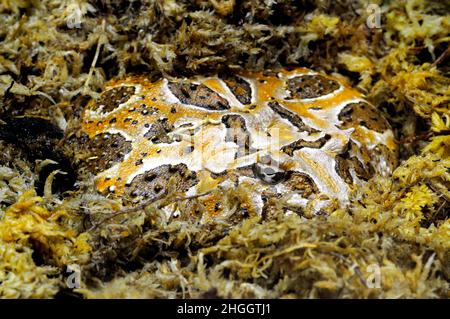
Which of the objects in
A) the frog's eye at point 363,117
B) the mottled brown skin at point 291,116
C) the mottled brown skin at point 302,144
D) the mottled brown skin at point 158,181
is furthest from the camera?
the frog's eye at point 363,117

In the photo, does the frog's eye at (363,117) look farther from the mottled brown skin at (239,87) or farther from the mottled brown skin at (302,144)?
the mottled brown skin at (239,87)

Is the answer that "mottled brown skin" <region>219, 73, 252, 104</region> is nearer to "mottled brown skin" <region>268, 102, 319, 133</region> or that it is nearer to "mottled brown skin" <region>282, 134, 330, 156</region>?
"mottled brown skin" <region>268, 102, 319, 133</region>

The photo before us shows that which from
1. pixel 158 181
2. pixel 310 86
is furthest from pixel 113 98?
pixel 310 86

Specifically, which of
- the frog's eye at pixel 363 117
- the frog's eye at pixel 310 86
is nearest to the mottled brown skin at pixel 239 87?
the frog's eye at pixel 310 86

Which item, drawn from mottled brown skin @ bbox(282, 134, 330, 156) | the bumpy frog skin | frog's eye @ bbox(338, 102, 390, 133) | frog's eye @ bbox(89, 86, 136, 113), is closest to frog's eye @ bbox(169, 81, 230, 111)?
the bumpy frog skin

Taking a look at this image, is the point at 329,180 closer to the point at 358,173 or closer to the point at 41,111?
the point at 358,173

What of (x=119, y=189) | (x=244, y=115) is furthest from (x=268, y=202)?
(x=119, y=189)
